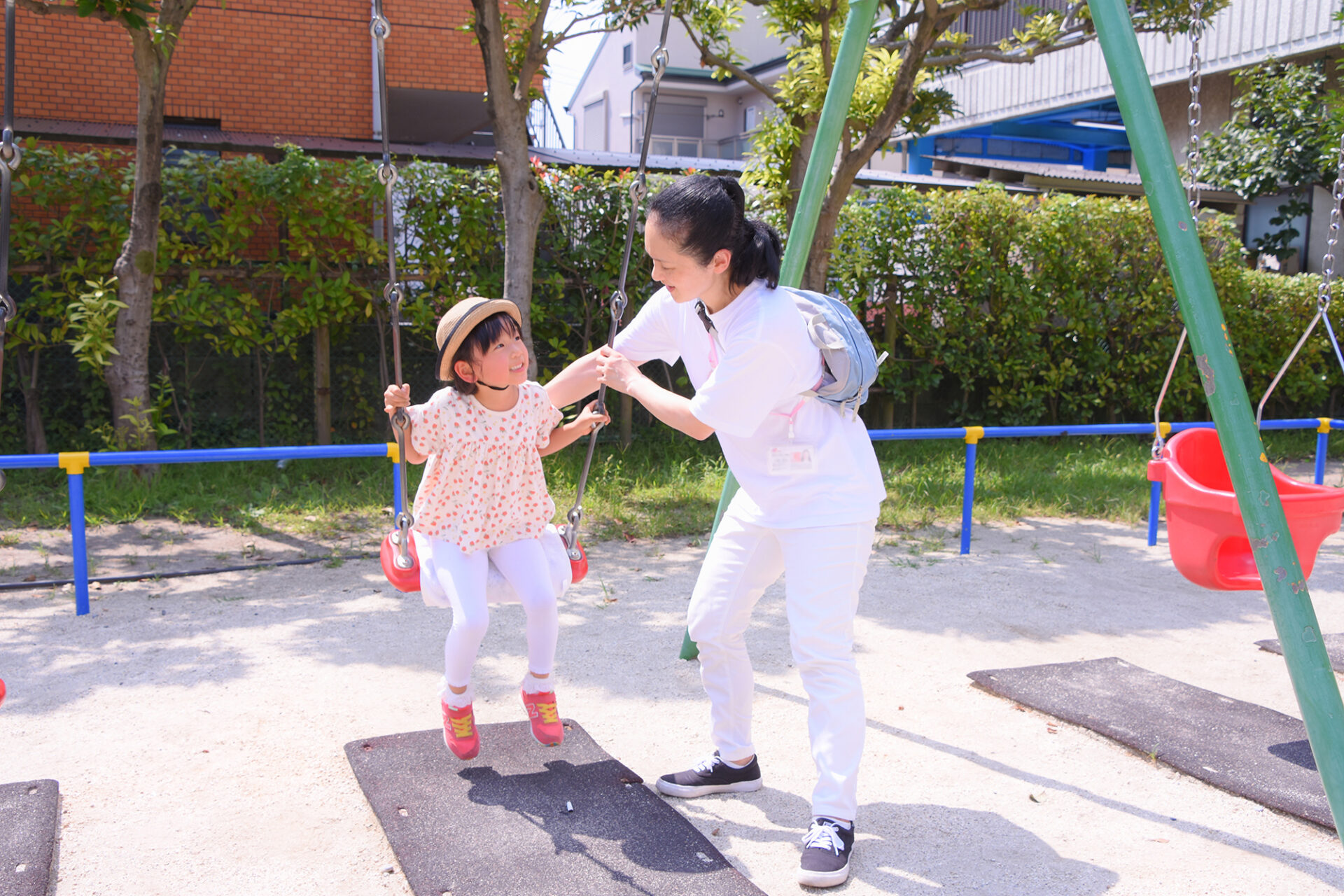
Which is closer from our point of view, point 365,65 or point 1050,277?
point 1050,277

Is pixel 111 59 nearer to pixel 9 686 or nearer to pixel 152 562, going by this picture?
pixel 152 562

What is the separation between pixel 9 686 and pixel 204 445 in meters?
4.40

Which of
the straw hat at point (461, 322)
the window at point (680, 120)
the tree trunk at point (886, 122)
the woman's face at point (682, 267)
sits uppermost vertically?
the window at point (680, 120)

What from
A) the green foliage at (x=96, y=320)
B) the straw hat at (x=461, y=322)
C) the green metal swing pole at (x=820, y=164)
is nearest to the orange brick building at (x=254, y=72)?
the green foliage at (x=96, y=320)

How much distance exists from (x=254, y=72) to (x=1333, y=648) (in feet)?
36.6

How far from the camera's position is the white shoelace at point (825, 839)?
252 cm

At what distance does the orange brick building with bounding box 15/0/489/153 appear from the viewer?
405 inches

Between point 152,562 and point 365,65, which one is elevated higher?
point 365,65

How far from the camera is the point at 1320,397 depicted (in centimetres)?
1065

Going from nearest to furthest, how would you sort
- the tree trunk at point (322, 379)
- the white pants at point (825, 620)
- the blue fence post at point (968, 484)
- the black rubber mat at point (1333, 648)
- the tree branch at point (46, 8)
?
the white pants at point (825, 620), the black rubber mat at point (1333, 648), the tree branch at point (46, 8), the blue fence post at point (968, 484), the tree trunk at point (322, 379)

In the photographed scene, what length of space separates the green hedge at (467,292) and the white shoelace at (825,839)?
5774 mm

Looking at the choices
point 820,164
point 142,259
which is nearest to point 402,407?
point 820,164

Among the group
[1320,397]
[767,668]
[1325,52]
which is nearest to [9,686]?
[767,668]

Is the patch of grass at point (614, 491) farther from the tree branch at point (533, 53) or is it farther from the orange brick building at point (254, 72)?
the orange brick building at point (254, 72)
